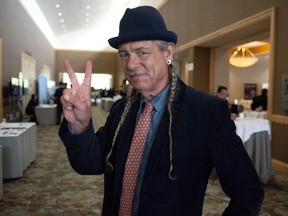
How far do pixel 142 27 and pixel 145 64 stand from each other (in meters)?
0.12

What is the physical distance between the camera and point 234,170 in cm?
95

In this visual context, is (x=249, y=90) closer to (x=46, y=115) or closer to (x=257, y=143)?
(x=46, y=115)

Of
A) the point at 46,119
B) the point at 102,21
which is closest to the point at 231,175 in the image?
the point at 46,119

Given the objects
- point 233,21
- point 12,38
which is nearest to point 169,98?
point 233,21

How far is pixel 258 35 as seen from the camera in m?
6.80

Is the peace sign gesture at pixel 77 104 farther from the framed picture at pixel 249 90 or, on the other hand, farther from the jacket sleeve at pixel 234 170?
the framed picture at pixel 249 90

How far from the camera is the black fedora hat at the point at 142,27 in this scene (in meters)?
1.01

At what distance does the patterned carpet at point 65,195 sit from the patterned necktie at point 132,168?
2272mm

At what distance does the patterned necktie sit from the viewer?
1.04 metres

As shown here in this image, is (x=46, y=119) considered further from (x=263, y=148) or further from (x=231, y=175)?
(x=231, y=175)

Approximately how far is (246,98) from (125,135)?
662 inches

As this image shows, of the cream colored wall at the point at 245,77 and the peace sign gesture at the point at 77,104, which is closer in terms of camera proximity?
the peace sign gesture at the point at 77,104

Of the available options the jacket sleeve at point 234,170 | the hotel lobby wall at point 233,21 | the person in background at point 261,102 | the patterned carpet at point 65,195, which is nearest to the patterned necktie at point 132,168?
the jacket sleeve at point 234,170

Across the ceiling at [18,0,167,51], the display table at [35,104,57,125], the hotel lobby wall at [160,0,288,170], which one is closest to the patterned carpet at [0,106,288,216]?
the hotel lobby wall at [160,0,288,170]
